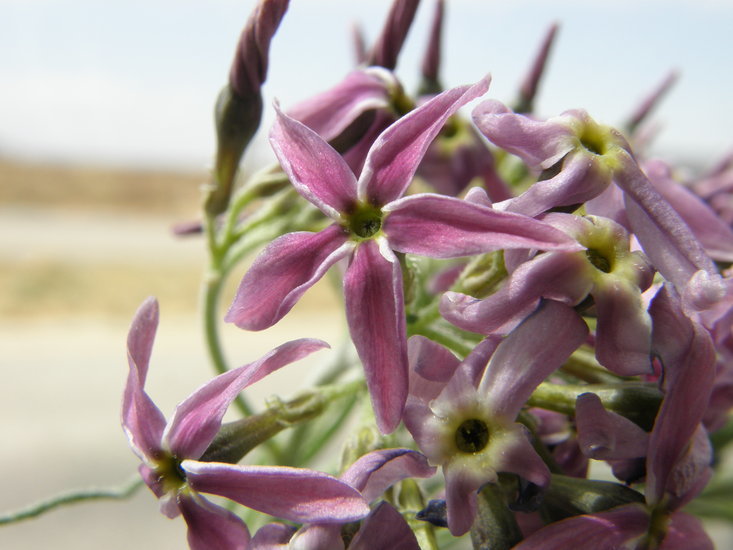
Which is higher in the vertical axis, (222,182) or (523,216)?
(523,216)

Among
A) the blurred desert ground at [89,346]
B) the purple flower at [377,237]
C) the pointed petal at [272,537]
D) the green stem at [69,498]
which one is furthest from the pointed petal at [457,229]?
the blurred desert ground at [89,346]

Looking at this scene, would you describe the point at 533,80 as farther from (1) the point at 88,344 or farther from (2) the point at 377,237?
(1) the point at 88,344

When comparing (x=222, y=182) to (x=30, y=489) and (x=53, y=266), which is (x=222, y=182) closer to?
(x=30, y=489)

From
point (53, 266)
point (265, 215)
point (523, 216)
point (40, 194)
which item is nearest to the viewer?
point (523, 216)

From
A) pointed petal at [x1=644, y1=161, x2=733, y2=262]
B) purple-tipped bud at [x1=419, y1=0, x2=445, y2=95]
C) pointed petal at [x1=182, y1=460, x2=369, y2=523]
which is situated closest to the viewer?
pointed petal at [x1=182, y1=460, x2=369, y2=523]

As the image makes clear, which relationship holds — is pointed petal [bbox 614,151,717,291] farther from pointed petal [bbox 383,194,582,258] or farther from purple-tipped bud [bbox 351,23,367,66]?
purple-tipped bud [bbox 351,23,367,66]

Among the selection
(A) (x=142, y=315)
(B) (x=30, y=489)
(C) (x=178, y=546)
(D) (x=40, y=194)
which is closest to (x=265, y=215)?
(A) (x=142, y=315)

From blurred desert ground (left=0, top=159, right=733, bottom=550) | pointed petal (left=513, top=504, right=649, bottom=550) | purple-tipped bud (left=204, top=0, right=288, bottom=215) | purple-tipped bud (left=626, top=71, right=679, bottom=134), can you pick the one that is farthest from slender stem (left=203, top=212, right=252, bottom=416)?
purple-tipped bud (left=626, top=71, right=679, bottom=134)
